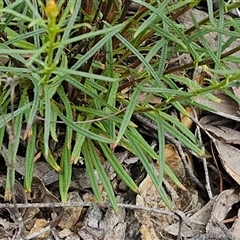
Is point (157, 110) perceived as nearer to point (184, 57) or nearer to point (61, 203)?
point (61, 203)

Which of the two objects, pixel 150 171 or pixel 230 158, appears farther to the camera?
pixel 230 158

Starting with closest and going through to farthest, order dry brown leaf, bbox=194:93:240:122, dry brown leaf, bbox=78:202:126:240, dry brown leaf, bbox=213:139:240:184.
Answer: dry brown leaf, bbox=78:202:126:240
dry brown leaf, bbox=213:139:240:184
dry brown leaf, bbox=194:93:240:122

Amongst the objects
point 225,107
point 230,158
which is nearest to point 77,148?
point 230,158

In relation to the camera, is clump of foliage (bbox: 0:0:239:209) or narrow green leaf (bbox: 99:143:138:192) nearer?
clump of foliage (bbox: 0:0:239:209)

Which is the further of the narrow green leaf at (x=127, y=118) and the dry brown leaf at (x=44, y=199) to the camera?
the dry brown leaf at (x=44, y=199)

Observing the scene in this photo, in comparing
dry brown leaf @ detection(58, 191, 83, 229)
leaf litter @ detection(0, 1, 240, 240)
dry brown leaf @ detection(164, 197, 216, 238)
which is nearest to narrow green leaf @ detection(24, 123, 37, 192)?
leaf litter @ detection(0, 1, 240, 240)

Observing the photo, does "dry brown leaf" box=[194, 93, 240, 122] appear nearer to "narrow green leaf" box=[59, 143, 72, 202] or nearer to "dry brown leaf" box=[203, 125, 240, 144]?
"dry brown leaf" box=[203, 125, 240, 144]

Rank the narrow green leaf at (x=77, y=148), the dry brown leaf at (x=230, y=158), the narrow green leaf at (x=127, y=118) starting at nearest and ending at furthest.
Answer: the narrow green leaf at (x=127, y=118)
the narrow green leaf at (x=77, y=148)
the dry brown leaf at (x=230, y=158)

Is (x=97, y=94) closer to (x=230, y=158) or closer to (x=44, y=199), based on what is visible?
(x=44, y=199)

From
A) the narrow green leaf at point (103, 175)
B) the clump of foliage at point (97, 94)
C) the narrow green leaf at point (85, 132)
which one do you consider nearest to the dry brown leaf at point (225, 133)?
the clump of foliage at point (97, 94)

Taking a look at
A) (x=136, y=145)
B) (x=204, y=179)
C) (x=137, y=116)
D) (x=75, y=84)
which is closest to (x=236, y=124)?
(x=204, y=179)

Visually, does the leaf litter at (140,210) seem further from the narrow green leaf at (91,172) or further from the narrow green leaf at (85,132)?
the narrow green leaf at (85,132)
